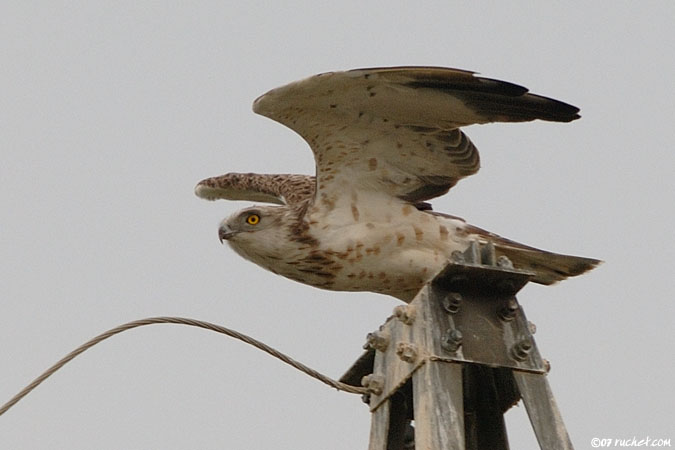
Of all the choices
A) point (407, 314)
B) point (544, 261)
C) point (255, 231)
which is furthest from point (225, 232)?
point (407, 314)

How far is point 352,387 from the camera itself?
4.59 m

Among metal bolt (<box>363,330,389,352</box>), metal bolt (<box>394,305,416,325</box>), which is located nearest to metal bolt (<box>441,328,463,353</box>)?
metal bolt (<box>394,305,416,325</box>)

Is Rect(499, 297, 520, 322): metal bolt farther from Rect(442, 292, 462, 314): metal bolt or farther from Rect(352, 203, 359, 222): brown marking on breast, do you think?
Rect(352, 203, 359, 222): brown marking on breast

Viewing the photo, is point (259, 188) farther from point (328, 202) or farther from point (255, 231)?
point (328, 202)

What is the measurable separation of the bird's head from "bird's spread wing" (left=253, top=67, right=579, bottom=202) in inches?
14.9

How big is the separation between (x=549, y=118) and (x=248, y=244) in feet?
6.78

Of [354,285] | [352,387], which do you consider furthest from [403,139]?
[352,387]

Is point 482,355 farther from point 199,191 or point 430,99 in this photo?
point 199,191

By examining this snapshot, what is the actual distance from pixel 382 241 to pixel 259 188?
1.77m

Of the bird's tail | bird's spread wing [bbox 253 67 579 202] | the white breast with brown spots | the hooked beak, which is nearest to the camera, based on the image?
bird's spread wing [bbox 253 67 579 202]

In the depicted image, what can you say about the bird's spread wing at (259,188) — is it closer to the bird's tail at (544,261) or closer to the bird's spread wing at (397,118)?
the bird's spread wing at (397,118)

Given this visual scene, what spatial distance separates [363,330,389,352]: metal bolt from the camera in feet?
14.6

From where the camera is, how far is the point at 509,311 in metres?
4.18

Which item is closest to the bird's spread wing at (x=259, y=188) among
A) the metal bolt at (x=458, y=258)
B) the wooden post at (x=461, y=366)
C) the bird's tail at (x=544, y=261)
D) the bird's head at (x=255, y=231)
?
the bird's head at (x=255, y=231)
